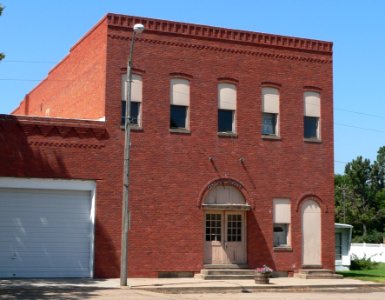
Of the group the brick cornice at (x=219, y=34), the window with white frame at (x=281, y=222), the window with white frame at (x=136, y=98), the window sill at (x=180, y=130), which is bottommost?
the window with white frame at (x=281, y=222)

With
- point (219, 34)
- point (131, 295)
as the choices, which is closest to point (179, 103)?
point (219, 34)

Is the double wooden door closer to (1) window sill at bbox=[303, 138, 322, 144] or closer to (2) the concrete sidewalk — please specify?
(2) the concrete sidewalk

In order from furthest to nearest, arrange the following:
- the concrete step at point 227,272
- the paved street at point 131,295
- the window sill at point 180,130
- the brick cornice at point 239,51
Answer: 1. the window sill at point 180,130
2. the brick cornice at point 239,51
3. the concrete step at point 227,272
4. the paved street at point 131,295

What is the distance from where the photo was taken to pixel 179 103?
93.7 ft

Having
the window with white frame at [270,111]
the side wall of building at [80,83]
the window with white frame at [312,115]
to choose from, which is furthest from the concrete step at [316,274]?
the side wall of building at [80,83]

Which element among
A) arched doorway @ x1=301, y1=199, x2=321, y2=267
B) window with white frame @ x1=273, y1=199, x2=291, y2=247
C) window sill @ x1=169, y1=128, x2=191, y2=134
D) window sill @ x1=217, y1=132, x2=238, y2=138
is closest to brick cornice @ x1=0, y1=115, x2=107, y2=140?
window sill @ x1=169, y1=128, x2=191, y2=134

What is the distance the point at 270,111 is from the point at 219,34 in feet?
13.4

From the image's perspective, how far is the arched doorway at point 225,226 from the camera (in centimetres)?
2850

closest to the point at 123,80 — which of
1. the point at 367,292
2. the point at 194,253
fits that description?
the point at 194,253

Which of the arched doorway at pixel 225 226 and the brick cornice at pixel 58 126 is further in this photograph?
the arched doorway at pixel 225 226

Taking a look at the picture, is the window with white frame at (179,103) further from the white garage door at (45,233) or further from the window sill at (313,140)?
the window sill at (313,140)

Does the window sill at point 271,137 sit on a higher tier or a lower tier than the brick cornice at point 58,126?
higher

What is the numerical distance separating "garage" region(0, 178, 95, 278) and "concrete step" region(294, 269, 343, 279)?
30.1ft

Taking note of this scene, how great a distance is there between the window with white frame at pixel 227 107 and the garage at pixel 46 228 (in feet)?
21.0
